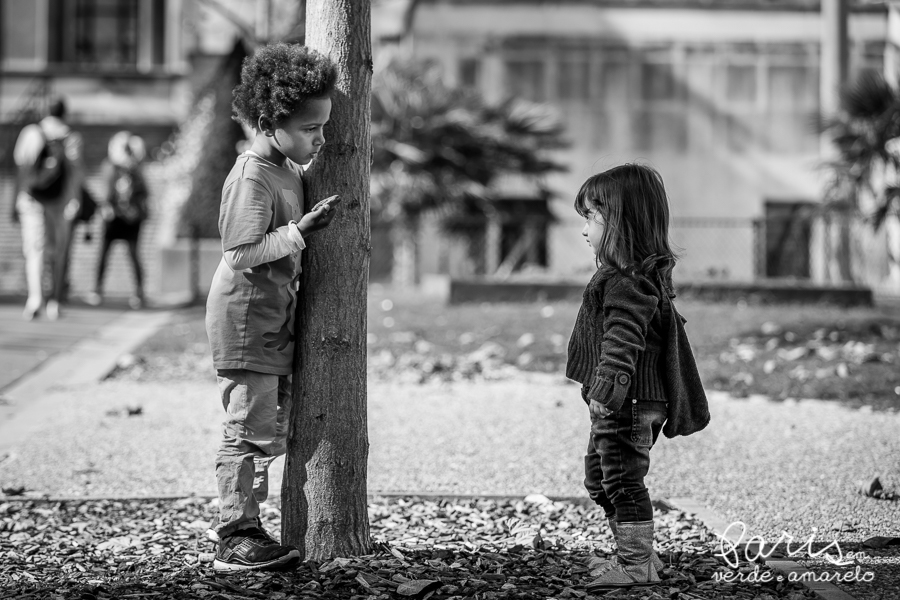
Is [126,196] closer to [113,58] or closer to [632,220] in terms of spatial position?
[632,220]

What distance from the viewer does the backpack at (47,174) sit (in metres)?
10.3

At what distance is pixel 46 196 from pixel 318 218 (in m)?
7.73

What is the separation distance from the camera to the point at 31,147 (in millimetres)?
10352

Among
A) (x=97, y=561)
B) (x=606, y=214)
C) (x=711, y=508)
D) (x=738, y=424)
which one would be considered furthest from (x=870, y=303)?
(x=97, y=561)

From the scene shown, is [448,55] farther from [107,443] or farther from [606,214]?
[606,214]

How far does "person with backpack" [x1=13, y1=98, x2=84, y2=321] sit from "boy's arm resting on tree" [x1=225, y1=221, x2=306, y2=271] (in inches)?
295

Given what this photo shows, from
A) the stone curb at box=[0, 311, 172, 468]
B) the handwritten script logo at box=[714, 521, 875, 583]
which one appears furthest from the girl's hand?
the stone curb at box=[0, 311, 172, 468]

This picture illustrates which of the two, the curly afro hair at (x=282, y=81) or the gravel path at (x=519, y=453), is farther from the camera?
the gravel path at (x=519, y=453)

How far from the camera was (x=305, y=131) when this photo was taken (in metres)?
3.52

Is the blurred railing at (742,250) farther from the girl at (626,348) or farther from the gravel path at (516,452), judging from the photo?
the girl at (626,348)

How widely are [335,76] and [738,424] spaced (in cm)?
350

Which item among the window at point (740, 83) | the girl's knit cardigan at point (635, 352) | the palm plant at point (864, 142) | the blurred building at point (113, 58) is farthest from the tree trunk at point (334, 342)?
the window at point (740, 83)

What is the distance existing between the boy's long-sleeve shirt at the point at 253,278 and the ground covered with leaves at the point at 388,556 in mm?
698

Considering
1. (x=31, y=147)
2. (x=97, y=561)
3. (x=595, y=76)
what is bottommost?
(x=97, y=561)
